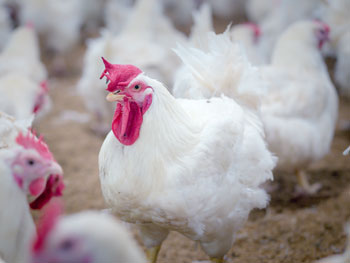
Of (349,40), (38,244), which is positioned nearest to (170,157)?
(38,244)

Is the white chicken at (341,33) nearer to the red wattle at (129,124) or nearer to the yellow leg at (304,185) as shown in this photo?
the yellow leg at (304,185)

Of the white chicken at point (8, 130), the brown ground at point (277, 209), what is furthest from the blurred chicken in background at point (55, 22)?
the white chicken at point (8, 130)

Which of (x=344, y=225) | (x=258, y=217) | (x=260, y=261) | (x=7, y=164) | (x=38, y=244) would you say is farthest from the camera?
(x=258, y=217)

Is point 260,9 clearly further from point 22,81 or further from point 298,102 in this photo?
point 22,81

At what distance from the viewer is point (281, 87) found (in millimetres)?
4043

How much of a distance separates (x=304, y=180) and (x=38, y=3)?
5.39 metres

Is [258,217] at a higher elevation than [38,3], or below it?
below

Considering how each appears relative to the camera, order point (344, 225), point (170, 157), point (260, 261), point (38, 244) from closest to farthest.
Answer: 1. point (38, 244)
2. point (170, 157)
3. point (260, 261)
4. point (344, 225)

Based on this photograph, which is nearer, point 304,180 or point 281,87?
point 281,87

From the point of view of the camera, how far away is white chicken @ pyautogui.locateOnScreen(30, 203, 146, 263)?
1.42 meters

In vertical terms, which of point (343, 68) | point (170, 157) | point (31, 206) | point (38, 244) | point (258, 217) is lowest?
point (258, 217)

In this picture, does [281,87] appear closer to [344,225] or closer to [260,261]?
[344,225]

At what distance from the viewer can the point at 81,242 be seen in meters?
1.41

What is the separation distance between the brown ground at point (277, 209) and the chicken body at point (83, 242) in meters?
2.01
